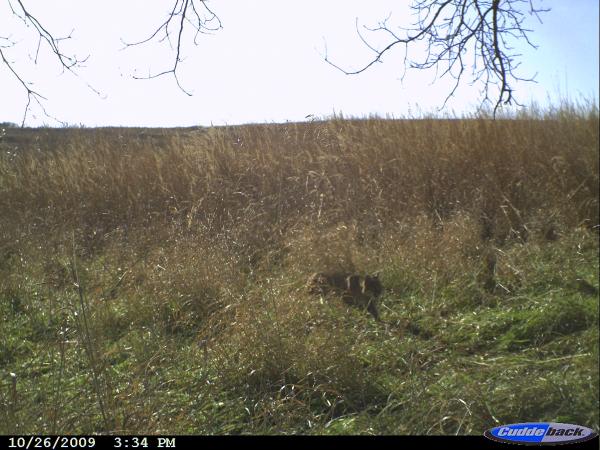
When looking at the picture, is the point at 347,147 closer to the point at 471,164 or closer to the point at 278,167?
the point at 278,167

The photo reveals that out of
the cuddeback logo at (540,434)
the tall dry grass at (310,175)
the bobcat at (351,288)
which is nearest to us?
the cuddeback logo at (540,434)

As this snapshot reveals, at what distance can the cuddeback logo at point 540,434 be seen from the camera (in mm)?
2607

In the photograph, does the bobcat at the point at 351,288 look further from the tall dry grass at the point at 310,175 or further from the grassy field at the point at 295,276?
the tall dry grass at the point at 310,175

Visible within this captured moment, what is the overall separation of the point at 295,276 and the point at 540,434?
2736 mm

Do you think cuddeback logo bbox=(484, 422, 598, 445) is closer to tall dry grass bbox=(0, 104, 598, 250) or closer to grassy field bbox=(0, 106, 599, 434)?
grassy field bbox=(0, 106, 599, 434)

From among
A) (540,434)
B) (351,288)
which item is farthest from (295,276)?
(540,434)

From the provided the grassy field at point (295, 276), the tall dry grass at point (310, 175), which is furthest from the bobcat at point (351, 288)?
the tall dry grass at point (310, 175)

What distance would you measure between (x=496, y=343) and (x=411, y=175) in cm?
332

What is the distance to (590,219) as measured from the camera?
6.79 meters

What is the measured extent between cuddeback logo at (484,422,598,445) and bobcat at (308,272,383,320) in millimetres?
2030

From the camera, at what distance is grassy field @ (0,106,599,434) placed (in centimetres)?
355

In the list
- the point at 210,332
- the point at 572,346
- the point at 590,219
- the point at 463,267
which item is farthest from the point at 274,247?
the point at 590,219

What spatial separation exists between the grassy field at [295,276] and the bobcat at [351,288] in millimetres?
→ 115

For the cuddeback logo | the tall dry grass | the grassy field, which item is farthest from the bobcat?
the cuddeback logo
